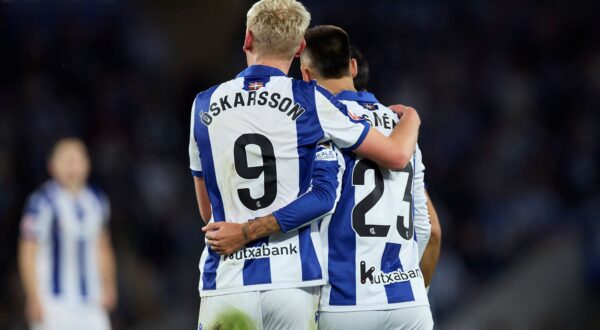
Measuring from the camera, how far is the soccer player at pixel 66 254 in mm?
8516

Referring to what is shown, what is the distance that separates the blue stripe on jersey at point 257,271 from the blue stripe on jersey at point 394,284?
56 centimetres

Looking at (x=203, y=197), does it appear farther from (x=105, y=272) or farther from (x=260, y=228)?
(x=105, y=272)

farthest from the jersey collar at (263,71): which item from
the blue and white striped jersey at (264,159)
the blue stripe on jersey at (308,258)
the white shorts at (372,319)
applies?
the white shorts at (372,319)

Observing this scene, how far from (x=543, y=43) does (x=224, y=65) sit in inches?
193

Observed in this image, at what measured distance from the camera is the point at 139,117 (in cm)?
1496

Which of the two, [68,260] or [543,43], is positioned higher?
[543,43]

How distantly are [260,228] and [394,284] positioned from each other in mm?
672

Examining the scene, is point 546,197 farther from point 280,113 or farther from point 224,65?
point 280,113

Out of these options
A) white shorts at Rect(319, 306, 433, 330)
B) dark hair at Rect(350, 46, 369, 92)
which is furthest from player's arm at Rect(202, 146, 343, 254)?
dark hair at Rect(350, 46, 369, 92)

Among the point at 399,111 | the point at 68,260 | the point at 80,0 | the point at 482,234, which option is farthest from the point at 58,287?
the point at 80,0

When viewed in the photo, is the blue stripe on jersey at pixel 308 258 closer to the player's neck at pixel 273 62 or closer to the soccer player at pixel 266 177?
the soccer player at pixel 266 177

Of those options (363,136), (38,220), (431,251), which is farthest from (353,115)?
(38,220)

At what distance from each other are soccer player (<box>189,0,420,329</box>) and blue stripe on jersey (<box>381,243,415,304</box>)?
1.14 feet

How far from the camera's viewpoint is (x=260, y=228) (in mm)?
3938
